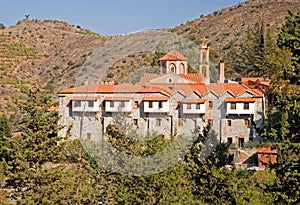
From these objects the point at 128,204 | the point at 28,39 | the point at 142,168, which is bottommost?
the point at 128,204

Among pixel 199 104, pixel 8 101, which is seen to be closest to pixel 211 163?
pixel 199 104

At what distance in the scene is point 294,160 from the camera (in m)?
14.7

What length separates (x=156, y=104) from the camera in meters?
37.2

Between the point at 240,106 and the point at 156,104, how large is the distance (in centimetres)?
566

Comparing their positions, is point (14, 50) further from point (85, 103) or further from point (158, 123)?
point (158, 123)

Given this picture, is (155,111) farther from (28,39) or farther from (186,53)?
(28,39)

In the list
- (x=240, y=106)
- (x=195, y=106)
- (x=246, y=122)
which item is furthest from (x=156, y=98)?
(x=246, y=122)

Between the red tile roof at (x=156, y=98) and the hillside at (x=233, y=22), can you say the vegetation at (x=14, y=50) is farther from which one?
the red tile roof at (x=156, y=98)

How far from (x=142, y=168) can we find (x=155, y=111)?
1934 cm

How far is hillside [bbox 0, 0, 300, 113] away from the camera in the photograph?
2564 inches

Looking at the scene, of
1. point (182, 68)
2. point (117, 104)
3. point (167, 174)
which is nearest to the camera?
point (167, 174)

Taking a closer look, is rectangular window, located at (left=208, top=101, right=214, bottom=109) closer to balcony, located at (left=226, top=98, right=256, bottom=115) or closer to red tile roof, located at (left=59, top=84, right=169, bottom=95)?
balcony, located at (left=226, top=98, right=256, bottom=115)

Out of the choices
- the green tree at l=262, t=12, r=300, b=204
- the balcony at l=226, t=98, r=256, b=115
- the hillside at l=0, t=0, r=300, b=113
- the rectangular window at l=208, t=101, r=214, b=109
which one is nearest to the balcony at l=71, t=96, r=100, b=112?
the rectangular window at l=208, t=101, r=214, b=109

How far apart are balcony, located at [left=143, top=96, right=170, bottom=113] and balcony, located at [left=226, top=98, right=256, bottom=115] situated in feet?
13.7
